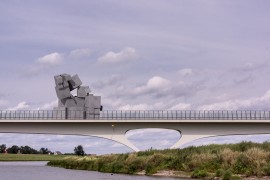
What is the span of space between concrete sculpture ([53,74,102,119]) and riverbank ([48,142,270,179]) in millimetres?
11245

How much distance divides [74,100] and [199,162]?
30320mm

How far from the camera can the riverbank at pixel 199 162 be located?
1483 inches

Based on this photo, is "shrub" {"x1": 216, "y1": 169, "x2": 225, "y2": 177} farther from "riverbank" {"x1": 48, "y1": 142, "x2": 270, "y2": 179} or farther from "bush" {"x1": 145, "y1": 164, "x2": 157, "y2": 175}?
"bush" {"x1": 145, "y1": 164, "x2": 157, "y2": 175}

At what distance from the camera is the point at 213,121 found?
64812 millimetres

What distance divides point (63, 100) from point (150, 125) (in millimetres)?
12520

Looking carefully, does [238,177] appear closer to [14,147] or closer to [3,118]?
[3,118]

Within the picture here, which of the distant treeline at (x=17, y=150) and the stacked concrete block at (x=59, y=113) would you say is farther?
the distant treeline at (x=17, y=150)

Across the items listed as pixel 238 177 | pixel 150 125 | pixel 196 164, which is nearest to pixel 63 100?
A: pixel 150 125

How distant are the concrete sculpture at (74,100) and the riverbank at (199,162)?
11245 millimetres

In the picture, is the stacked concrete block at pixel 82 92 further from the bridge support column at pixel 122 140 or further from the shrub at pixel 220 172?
the shrub at pixel 220 172

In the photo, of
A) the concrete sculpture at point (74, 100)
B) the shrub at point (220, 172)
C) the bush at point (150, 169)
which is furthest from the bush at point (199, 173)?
the concrete sculpture at point (74, 100)

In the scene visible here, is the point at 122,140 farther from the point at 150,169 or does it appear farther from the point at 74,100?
the point at 150,169

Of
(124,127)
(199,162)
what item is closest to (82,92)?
(124,127)

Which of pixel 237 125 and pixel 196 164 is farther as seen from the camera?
pixel 237 125
